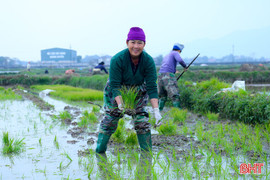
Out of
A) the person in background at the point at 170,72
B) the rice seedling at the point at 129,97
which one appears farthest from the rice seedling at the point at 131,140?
the person in background at the point at 170,72

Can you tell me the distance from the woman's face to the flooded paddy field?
41.3 inches

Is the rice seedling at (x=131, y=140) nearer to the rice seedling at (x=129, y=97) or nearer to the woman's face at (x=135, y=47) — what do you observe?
the rice seedling at (x=129, y=97)

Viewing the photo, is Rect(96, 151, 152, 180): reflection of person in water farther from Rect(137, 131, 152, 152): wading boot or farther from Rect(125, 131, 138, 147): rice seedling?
Rect(125, 131, 138, 147): rice seedling

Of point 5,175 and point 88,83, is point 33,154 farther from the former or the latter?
point 88,83

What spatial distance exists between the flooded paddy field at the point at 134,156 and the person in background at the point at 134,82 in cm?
32

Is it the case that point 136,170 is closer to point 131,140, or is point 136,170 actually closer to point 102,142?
point 102,142

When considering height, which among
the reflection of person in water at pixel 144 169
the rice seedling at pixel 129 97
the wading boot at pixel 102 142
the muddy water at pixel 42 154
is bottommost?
the muddy water at pixel 42 154

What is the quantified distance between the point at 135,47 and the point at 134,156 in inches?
50.0

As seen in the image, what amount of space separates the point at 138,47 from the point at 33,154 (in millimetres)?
1874

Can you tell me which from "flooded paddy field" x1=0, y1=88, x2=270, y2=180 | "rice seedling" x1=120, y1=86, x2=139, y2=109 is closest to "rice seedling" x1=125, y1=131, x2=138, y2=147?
"flooded paddy field" x1=0, y1=88, x2=270, y2=180

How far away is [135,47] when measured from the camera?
3.45m

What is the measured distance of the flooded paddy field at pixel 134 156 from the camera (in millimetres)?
3143

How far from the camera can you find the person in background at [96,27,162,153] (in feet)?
11.5

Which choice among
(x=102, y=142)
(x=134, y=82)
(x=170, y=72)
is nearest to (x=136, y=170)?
(x=102, y=142)
